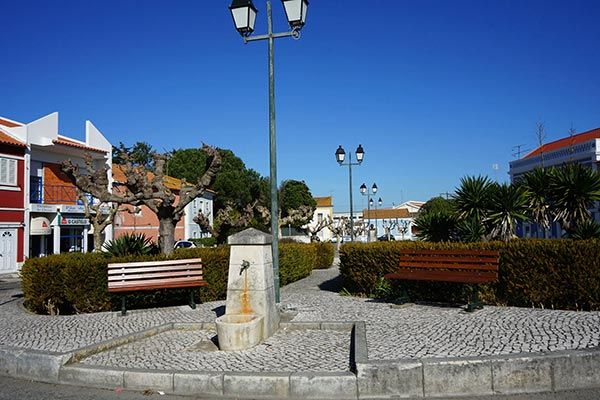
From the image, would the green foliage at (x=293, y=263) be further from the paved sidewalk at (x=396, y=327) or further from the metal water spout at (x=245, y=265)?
the metal water spout at (x=245, y=265)

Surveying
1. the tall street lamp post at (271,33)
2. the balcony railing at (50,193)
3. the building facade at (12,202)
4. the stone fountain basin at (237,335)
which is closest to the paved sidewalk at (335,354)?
the stone fountain basin at (237,335)

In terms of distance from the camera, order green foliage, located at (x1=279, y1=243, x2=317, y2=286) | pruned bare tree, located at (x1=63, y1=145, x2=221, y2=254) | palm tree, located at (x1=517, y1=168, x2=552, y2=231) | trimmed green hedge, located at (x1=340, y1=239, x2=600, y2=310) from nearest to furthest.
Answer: trimmed green hedge, located at (x1=340, y1=239, x2=600, y2=310), palm tree, located at (x1=517, y1=168, x2=552, y2=231), pruned bare tree, located at (x1=63, y1=145, x2=221, y2=254), green foliage, located at (x1=279, y1=243, x2=317, y2=286)

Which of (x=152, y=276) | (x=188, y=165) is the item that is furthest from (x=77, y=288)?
(x=188, y=165)

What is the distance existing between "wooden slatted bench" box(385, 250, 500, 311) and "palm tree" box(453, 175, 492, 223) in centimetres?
218

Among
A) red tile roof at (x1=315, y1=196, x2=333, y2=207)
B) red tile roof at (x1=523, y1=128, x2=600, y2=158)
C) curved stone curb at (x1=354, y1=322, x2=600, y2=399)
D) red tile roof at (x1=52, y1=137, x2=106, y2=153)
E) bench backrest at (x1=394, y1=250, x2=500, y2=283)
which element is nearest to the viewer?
curved stone curb at (x1=354, y1=322, x2=600, y2=399)

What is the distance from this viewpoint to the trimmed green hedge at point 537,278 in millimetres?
8445

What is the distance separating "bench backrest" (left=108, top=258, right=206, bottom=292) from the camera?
943cm

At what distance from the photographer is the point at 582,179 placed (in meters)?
10.7

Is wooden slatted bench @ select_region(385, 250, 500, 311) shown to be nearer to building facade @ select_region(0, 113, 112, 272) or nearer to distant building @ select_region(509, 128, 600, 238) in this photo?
building facade @ select_region(0, 113, 112, 272)

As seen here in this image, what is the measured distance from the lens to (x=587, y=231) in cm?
1009

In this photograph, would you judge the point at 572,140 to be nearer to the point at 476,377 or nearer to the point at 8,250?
the point at 8,250

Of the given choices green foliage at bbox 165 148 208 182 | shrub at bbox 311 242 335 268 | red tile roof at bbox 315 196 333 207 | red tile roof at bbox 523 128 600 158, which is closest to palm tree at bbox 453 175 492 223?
shrub at bbox 311 242 335 268

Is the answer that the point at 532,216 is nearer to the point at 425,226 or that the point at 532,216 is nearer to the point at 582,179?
Answer: the point at 582,179

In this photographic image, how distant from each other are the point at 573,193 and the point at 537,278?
315cm
